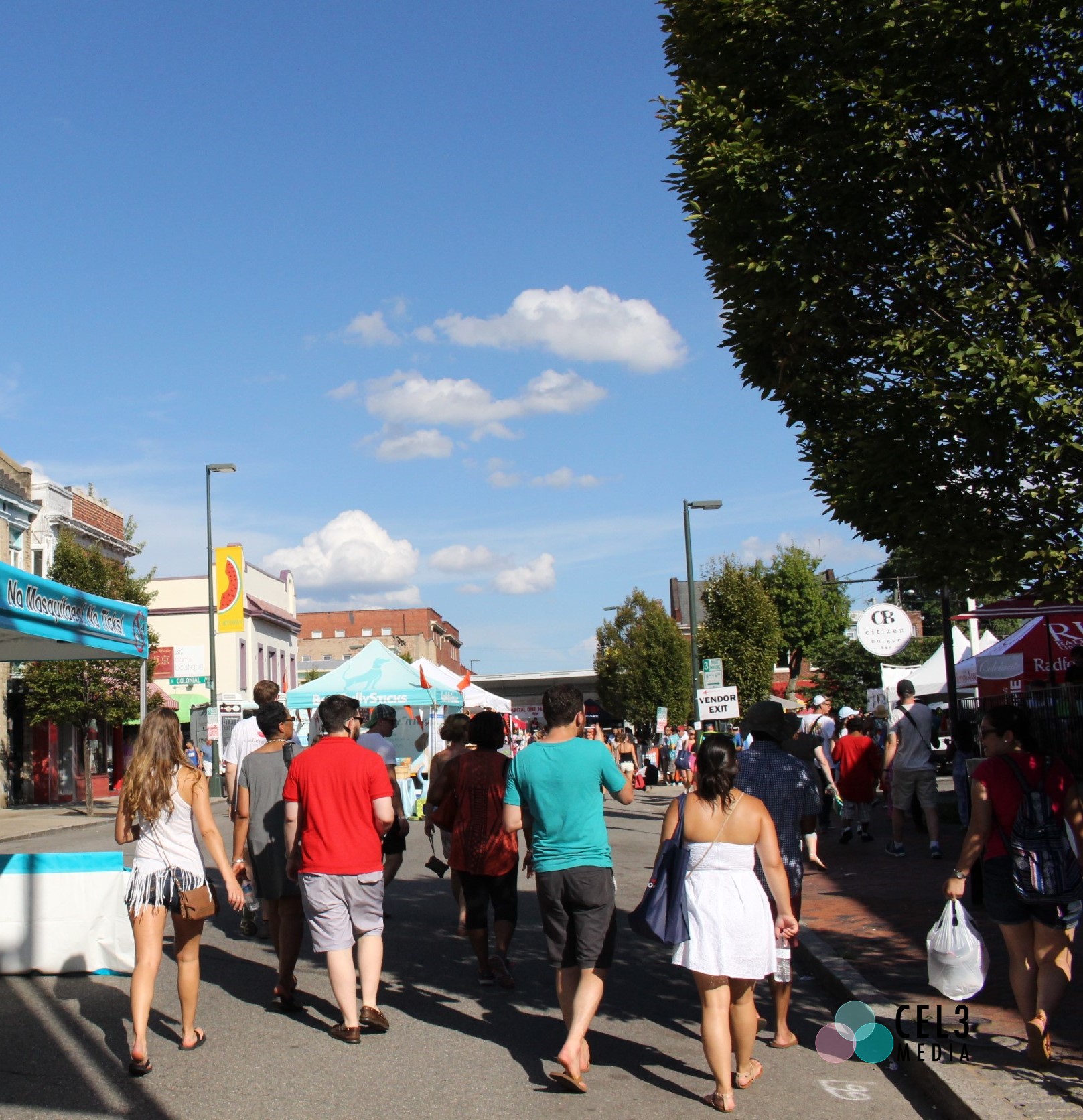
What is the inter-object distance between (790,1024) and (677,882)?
1951mm

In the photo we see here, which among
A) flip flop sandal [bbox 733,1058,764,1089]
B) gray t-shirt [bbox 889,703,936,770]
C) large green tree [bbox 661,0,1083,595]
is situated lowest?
flip flop sandal [bbox 733,1058,764,1089]

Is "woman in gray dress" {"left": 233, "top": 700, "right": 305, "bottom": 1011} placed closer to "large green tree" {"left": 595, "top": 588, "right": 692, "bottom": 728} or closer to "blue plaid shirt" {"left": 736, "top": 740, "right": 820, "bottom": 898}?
"blue plaid shirt" {"left": 736, "top": 740, "right": 820, "bottom": 898}

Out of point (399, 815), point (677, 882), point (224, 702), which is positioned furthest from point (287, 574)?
point (677, 882)

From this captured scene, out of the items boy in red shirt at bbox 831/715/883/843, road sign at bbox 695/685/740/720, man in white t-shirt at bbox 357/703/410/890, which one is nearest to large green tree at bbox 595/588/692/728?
road sign at bbox 695/685/740/720

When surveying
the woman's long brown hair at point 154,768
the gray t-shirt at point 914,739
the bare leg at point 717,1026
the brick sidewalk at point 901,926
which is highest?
the woman's long brown hair at point 154,768

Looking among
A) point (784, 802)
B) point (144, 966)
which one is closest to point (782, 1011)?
point (784, 802)

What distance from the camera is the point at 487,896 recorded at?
7.50 metres

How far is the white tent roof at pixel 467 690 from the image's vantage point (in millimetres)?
24469

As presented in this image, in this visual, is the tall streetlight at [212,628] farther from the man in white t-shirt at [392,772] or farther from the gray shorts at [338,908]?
the gray shorts at [338,908]

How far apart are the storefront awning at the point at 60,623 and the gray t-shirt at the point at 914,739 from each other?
25.7 feet

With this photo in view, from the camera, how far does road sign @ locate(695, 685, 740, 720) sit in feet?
81.2

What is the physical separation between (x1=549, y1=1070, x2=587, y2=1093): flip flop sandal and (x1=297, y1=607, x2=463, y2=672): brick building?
104 metres

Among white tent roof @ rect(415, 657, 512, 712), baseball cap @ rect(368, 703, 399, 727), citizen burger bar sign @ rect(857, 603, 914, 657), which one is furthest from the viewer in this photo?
white tent roof @ rect(415, 657, 512, 712)

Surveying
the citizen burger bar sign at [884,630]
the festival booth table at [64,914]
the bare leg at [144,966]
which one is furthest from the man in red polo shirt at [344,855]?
the citizen burger bar sign at [884,630]
